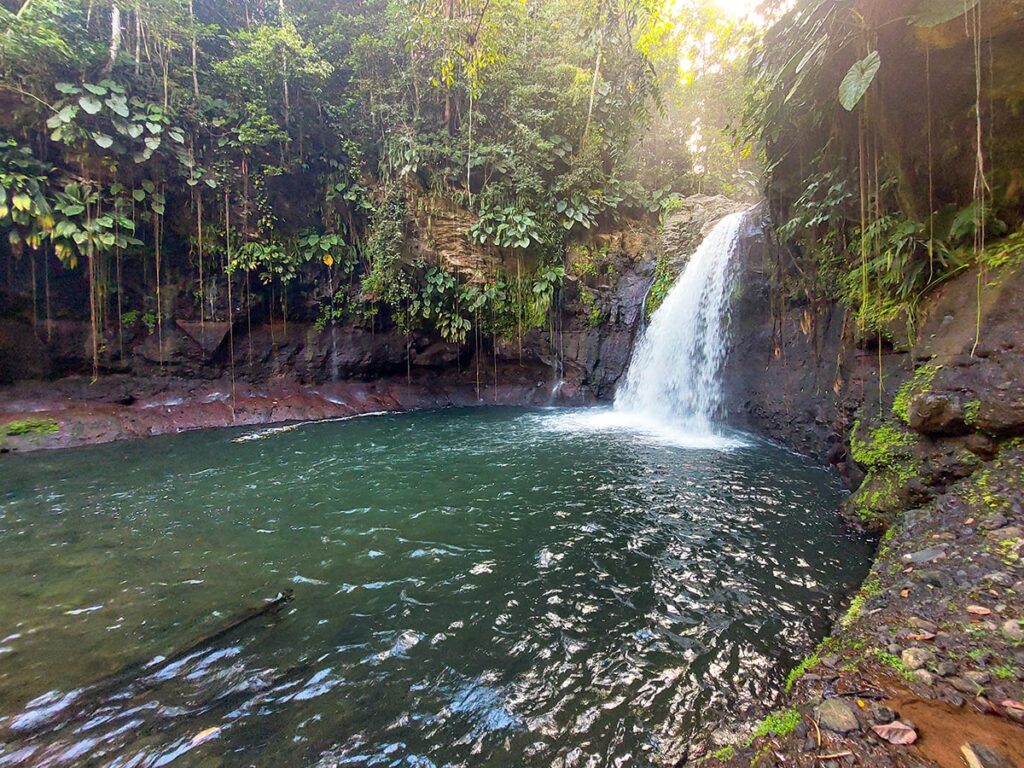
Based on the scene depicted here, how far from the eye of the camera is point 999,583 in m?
2.44

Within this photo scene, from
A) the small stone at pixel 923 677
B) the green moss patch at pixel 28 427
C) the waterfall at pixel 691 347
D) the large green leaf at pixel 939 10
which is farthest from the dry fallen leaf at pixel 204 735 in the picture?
the green moss patch at pixel 28 427

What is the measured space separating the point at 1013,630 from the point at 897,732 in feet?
3.44

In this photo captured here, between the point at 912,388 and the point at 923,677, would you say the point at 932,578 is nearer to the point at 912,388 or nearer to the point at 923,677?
the point at 923,677

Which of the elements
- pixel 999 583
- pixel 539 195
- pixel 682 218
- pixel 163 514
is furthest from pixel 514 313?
pixel 999 583

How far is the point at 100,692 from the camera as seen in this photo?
7.90 feet

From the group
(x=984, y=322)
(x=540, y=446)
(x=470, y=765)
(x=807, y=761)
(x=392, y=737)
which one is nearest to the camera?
(x=807, y=761)

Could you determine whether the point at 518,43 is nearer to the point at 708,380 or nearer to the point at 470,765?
the point at 708,380

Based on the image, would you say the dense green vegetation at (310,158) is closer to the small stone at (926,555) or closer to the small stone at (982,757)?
the small stone at (926,555)

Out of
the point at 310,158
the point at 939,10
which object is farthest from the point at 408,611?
the point at 310,158

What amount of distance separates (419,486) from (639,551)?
308 cm

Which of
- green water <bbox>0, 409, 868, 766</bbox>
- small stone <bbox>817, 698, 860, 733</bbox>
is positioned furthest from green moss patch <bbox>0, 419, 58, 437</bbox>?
small stone <bbox>817, 698, 860, 733</bbox>

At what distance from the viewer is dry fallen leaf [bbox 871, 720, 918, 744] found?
1.62 m

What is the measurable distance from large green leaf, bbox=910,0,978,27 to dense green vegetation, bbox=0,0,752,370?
223 inches

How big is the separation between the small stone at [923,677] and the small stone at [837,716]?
38cm
